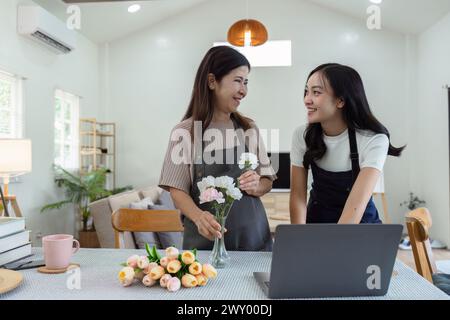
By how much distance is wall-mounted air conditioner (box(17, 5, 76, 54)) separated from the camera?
13.4ft

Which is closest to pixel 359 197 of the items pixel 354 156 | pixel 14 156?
pixel 354 156

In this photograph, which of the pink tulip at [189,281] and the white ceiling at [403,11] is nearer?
the pink tulip at [189,281]

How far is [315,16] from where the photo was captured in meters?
6.00

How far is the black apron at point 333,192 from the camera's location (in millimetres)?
1248

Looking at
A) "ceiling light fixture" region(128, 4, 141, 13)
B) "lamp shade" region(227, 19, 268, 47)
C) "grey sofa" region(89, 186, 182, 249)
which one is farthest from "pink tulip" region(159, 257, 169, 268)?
"ceiling light fixture" region(128, 4, 141, 13)

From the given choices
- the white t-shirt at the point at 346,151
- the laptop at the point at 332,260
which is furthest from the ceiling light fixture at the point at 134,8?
the laptop at the point at 332,260

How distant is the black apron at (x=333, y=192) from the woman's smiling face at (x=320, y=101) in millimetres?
85

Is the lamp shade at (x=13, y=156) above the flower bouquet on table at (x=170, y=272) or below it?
above

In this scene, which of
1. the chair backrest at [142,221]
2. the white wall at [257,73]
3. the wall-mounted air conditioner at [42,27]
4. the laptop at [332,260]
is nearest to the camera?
the laptop at [332,260]

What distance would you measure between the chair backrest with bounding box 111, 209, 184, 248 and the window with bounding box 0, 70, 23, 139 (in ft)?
9.45

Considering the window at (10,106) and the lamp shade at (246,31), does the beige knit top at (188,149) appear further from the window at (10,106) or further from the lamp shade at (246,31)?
the window at (10,106)
